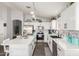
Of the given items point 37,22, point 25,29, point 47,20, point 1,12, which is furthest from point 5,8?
point 47,20

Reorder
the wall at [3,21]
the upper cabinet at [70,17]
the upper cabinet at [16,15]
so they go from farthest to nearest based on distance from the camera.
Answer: the upper cabinet at [16,15]
the wall at [3,21]
the upper cabinet at [70,17]

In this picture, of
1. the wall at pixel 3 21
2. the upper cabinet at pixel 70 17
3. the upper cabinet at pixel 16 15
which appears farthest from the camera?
the upper cabinet at pixel 16 15

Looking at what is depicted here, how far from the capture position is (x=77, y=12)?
2.29m

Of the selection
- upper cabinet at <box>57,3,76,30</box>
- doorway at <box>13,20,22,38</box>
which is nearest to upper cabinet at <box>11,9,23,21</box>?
doorway at <box>13,20,22,38</box>

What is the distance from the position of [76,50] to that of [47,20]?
8.58 metres

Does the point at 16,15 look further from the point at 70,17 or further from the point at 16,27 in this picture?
the point at 70,17

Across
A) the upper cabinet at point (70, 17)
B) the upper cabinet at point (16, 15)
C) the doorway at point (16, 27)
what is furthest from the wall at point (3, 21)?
the upper cabinet at point (70, 17)

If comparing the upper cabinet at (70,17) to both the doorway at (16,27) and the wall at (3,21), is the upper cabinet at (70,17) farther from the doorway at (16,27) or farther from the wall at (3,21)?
the doorway at (16,27)

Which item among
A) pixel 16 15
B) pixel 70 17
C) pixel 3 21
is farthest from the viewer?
pixel 16 15

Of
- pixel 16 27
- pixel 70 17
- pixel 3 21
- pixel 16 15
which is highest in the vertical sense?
pixel 16 15

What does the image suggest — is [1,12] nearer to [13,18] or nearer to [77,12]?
[13,18]

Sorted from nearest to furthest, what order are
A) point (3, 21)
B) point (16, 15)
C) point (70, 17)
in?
point (70, 17) → point (3, 21) → point (16, 15)

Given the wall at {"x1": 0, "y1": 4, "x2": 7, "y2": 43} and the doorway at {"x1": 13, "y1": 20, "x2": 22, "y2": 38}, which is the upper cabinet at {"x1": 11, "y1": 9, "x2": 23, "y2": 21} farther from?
the wall at {"x1": 0, "y1": 4, "x2": 7, "y2": 43}

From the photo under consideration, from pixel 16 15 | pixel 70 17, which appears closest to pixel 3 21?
pixel 16 15
